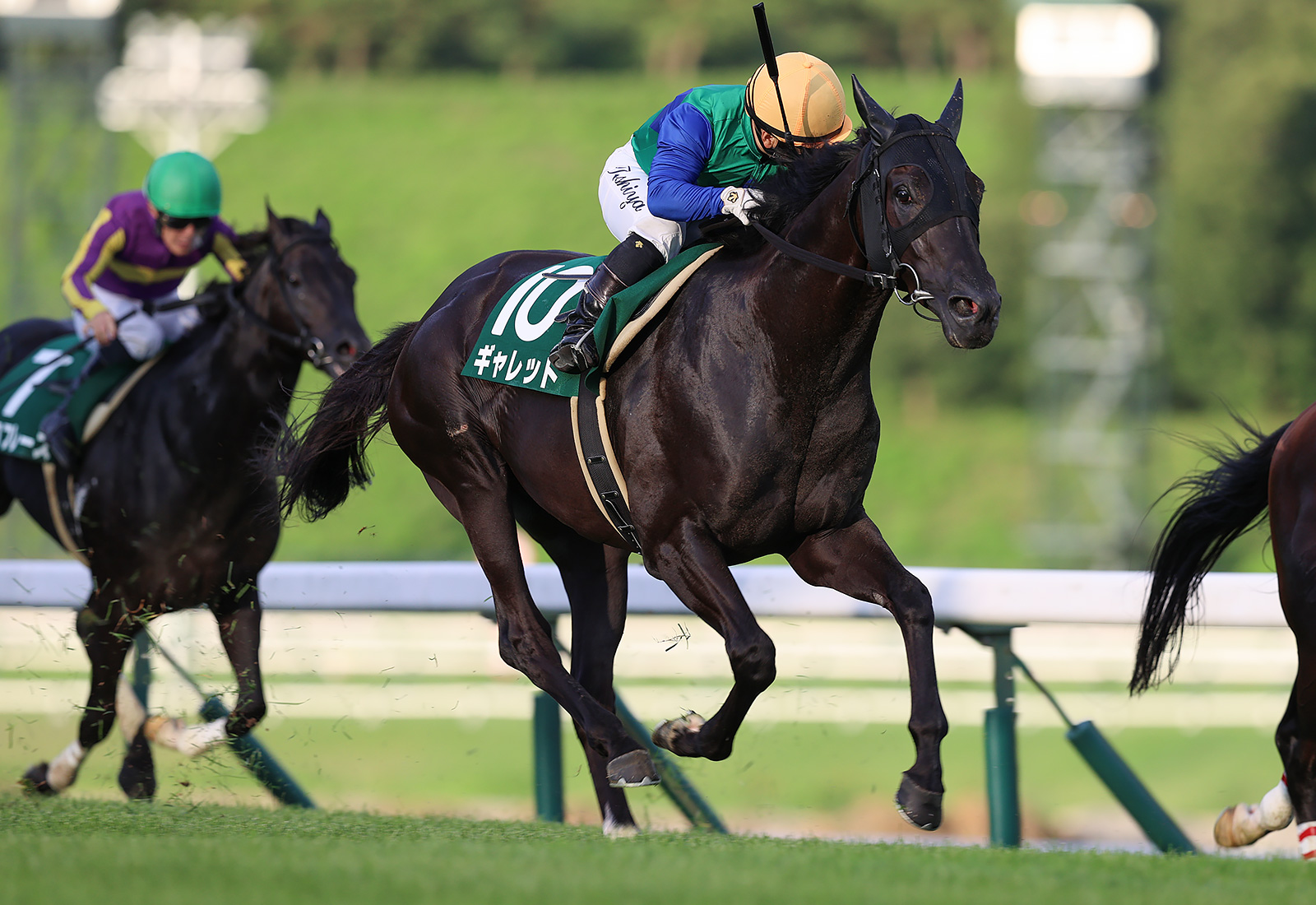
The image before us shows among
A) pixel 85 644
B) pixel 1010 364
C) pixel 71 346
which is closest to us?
pixel 85 644

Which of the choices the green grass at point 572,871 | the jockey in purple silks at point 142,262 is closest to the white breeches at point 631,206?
the green grass at point 572,871

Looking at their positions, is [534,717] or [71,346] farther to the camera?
[71,346]

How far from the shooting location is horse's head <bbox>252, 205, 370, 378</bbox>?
5.39 m

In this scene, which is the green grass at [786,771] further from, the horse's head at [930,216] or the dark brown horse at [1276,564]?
the horse's head at [930,216]

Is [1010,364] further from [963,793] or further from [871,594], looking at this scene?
[871,594]

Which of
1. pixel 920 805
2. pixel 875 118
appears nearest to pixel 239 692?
pixel 920 805

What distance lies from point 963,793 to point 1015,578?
13.1 feet

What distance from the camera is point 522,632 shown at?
4359mm

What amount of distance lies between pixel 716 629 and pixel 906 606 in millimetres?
435

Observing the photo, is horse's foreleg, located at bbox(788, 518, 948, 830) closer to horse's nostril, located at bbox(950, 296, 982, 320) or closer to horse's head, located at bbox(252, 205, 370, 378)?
horse's nostril, located at bbox(950, 296, 982, 320)

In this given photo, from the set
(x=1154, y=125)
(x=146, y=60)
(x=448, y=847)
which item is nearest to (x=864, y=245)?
(x=448, y=847)

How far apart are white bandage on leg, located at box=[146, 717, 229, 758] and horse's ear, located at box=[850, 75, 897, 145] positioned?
291 cm

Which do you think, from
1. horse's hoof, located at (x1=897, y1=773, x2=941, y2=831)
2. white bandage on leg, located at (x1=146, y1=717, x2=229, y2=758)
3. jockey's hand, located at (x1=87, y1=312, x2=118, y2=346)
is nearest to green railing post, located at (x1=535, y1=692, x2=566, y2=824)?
white bandage on leg, located at (x1=146, y1=717, x2=229, y2=758)

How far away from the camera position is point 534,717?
5016 millimetres
